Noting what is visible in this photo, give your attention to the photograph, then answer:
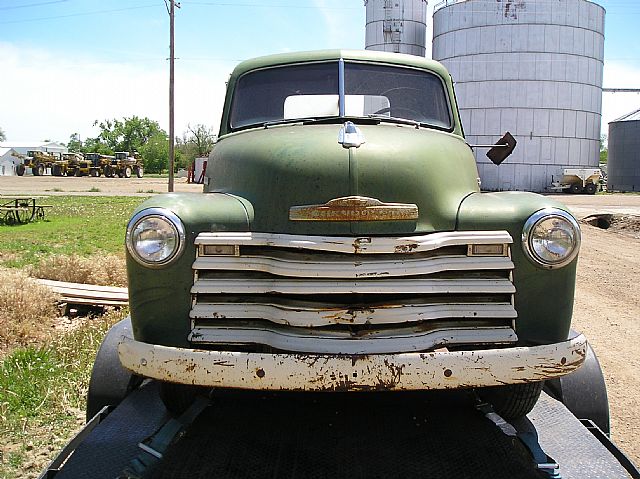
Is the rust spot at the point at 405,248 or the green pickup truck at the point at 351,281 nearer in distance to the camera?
the green pickup truck at the point at 351,281

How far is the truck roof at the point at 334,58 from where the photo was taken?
Answer: 425 centimetres

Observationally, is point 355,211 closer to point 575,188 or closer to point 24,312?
point 24,312

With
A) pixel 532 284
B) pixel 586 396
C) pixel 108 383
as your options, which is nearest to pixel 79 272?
pixel 108 383

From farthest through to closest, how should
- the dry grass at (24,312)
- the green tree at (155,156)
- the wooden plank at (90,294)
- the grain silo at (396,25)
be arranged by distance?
the green tree at (155,156), the grain silo at (396,25), the wooden plank at (90,294), the dry grass at (24,312)

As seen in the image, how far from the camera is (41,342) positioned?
6062mm

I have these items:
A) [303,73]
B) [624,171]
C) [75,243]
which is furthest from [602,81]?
[303,73]

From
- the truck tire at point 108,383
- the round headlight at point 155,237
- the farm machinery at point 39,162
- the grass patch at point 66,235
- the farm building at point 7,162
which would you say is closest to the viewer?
the round headlight at point 155,237

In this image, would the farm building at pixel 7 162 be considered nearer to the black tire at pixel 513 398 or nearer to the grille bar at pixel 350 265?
the grille bar at pixel 350 265

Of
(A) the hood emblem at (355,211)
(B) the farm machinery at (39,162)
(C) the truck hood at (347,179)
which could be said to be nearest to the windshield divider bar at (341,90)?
(C) the truck hood at (347,179)

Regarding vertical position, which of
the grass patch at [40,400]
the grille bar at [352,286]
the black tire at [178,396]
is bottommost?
the grass patch at [40,400]

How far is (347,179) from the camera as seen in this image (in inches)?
114

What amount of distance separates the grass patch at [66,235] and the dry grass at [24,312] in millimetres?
2806

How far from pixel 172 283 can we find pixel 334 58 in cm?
210

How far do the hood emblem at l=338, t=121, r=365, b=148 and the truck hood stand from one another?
0.03 metres
